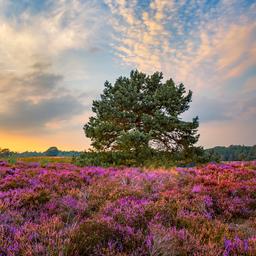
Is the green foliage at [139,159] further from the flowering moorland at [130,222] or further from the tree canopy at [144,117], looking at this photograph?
the flowering moorland at [130,222]

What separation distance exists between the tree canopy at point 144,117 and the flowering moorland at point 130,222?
9882mm

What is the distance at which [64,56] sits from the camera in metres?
17.6

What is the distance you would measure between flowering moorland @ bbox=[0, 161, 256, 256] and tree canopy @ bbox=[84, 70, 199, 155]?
9.88m

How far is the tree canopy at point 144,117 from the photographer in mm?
18250

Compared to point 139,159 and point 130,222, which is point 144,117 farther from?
point 130,222

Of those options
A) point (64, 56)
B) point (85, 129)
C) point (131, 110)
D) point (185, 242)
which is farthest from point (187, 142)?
point (185, 242)

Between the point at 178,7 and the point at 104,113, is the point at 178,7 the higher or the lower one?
the higher one

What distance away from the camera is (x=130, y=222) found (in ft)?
13.4

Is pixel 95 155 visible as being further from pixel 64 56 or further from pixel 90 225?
pixel 90 225

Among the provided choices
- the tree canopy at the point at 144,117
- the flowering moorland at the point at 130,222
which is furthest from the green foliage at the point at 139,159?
the flowering moorland at the point at 130,222

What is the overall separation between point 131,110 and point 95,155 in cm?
489

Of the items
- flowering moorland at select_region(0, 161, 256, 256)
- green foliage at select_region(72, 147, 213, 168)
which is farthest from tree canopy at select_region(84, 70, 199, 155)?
flowering moorland at select_region(0, 161, 256, 256)

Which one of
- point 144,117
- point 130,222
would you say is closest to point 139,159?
point 144,117

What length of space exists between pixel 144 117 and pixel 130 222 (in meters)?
13.9
